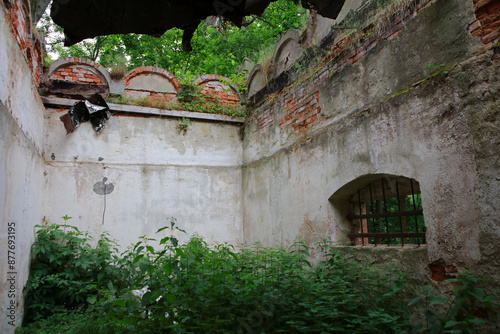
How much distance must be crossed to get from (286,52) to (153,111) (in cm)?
292

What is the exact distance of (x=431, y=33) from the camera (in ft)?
11.2

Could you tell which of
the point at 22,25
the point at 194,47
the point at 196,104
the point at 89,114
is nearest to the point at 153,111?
the point at 196,104

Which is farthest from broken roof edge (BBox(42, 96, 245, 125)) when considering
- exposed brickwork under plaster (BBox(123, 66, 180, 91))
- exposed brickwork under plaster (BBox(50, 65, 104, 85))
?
exposed brickwork under plaster (BBox(123, 66, 180, 91))

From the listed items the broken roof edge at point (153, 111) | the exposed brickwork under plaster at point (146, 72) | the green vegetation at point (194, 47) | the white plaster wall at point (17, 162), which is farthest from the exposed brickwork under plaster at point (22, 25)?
the green vegetation at point (194, 47)

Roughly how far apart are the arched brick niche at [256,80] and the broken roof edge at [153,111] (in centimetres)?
71

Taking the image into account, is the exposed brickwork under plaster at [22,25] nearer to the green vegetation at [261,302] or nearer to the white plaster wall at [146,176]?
the white plaster wall at [146,176]

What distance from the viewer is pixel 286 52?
22.1 feet

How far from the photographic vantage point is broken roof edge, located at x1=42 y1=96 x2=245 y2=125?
6.37 metres

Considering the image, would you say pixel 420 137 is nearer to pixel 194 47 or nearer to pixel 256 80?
pixel 256 80

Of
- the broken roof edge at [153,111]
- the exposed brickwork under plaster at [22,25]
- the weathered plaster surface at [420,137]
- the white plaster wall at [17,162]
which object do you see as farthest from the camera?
the broken roof edge at [153,111]

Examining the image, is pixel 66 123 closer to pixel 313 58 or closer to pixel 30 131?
pixel 30 131

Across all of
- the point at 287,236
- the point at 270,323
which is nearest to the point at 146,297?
the point at 270,323

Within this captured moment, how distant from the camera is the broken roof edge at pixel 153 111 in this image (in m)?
6.37

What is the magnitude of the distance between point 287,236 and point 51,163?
444 cm
